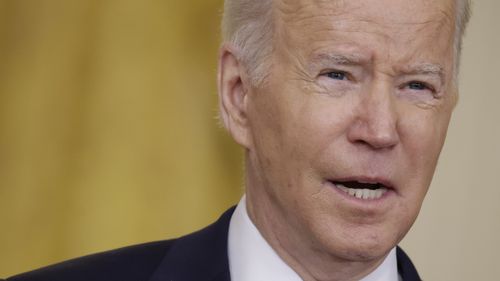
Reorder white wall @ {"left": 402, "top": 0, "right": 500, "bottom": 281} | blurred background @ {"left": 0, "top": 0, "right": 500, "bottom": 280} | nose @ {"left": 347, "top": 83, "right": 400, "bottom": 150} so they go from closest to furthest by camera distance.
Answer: nose @ {"left": 347, "top": 83, "right": 400, "bottom": 150} < blurred background @ {"left": 0, "top": 0, "right": 500, "bottom": 280} < white wall @ {"left": 402, "top": 0, "right": 500, "bottom": 281}

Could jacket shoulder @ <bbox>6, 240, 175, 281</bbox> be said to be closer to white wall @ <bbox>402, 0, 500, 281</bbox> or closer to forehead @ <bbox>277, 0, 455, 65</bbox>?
forehead @ <bbox>277, 0, 455, 65</bbox>

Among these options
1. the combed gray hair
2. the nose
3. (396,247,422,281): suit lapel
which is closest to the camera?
the nose

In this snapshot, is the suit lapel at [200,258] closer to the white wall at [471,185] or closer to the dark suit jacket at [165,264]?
the dark suit jacket at [165,264]

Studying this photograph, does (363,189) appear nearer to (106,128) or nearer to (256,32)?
(256,32)

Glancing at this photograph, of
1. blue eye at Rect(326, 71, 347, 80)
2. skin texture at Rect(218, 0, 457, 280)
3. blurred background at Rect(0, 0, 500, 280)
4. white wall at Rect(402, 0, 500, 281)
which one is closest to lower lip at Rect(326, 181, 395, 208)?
skin texture at Rect(218, 0, 457, 280)

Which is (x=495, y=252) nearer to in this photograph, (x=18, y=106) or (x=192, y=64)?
(x=192, y=64)

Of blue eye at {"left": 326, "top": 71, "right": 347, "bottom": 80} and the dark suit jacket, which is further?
the dark suit jacket

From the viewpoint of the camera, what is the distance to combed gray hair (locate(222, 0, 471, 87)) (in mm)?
2104

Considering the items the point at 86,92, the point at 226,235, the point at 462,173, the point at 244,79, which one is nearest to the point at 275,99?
the point at 244,79

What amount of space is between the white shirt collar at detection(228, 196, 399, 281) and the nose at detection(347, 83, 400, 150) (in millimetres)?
277

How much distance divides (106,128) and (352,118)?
0.94m

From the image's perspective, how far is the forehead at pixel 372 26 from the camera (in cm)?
198

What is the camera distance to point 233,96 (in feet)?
7.14

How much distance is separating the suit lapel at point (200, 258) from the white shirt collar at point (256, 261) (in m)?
0.02
